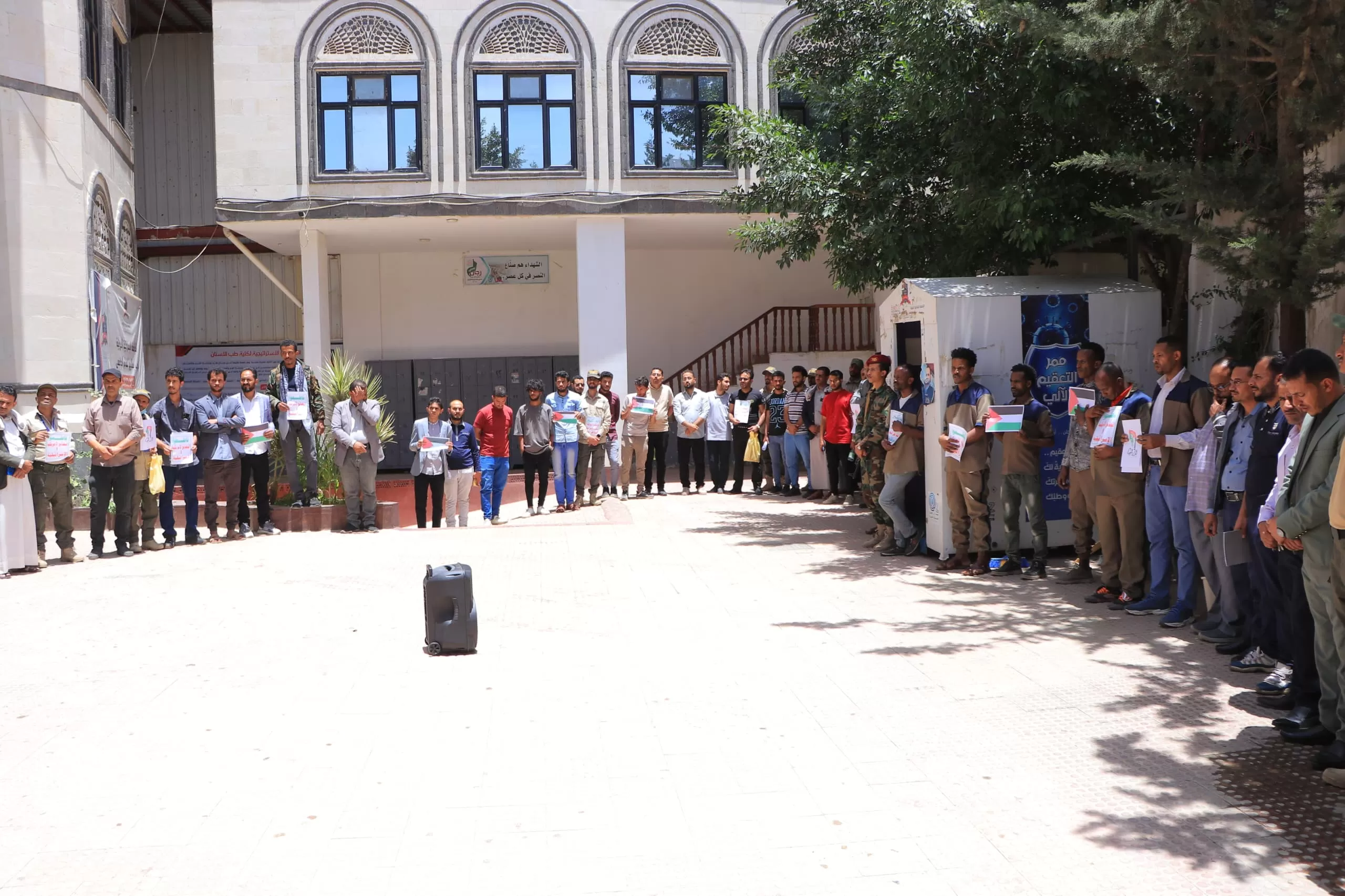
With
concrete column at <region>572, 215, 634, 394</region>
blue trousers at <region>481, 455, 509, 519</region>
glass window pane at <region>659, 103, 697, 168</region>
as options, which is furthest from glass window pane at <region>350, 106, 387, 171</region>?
blue trousers at <region>481, 455, 509, 519</region>

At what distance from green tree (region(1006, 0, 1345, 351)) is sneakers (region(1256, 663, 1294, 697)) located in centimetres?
252

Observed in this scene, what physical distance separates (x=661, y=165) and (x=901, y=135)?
903 centimetres

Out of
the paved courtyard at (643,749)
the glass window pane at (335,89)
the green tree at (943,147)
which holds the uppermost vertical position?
the glass window pane at (335,89)

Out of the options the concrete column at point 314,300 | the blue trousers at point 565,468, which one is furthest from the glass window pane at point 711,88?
the blue trousers at point 565,468

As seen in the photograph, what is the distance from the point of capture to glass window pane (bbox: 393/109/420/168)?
20.4 metres

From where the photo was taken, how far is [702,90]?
2092 centimetres

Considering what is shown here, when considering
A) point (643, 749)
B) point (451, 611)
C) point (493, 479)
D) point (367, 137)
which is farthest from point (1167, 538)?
point (367, 137)

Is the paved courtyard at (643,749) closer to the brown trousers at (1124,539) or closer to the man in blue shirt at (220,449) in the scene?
the brown trousers at (1124,539)

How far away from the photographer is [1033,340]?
1003cm

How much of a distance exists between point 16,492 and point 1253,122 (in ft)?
35.0

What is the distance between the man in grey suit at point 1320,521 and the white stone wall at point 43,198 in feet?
53.6

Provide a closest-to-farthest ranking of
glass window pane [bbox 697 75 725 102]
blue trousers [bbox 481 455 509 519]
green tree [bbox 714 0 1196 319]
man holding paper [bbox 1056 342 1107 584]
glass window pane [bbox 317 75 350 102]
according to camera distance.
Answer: man holding paper [bbox 1056 342 1107 584]
green tree [bbox 714 0 1196 319]
blue trousers [bbox 481 455 509 519]
glass window pane [bbox 317 75 350 102]
glass window pane [bbox 697 75 725 102]

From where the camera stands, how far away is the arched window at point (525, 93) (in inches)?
802

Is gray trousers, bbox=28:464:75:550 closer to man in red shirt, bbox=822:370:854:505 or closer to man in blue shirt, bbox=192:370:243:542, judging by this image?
man in blue shirt, bbox=192:370:243:542
